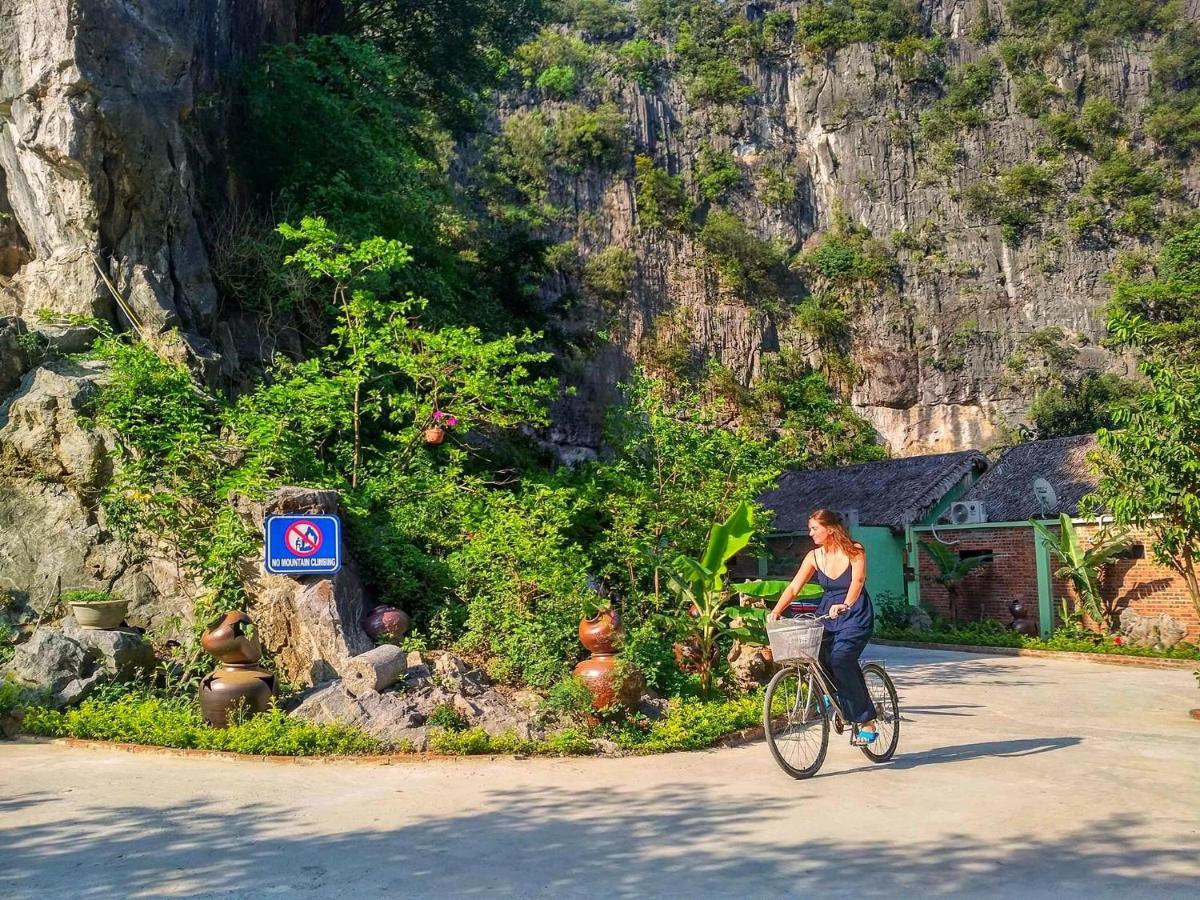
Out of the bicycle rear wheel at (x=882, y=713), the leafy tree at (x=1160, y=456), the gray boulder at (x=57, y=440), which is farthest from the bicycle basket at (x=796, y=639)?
the gray boulder at (x=57, y=440)

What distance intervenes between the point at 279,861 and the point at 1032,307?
148ft

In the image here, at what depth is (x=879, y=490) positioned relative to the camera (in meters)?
25.5

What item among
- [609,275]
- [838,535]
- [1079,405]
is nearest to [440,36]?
[838,535]

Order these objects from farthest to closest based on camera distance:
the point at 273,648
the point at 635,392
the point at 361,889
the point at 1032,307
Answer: the point at 1032,307 → the point at 635,392 → the point at 273,648 → the point at 361,889

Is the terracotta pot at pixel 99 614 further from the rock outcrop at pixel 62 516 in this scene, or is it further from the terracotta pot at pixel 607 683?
the terracotta pot at pixel 607 683

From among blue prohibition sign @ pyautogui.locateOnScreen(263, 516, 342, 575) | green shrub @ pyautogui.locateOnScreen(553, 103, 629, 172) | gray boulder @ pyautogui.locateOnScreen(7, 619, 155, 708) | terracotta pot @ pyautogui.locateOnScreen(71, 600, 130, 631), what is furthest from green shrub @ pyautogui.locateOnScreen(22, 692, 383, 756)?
green shrub @ pyautogui.locateOnScreen(553, 103, 629, 172)

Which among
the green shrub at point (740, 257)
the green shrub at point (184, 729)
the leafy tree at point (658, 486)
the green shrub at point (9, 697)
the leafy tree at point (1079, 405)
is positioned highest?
the green shrub at point (740, 257)

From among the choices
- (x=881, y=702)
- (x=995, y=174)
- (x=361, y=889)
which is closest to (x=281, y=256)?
(x=881, y=702)

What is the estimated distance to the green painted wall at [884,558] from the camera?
77.9 feet

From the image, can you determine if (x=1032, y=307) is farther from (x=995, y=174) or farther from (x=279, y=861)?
(x=279, y=861)

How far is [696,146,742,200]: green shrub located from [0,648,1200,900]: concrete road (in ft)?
135

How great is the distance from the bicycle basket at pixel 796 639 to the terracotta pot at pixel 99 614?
258 inches

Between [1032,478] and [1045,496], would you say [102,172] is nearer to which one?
[1045,496]

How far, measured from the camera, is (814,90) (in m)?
49.6
